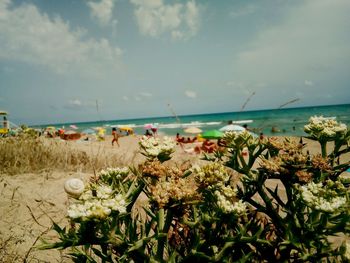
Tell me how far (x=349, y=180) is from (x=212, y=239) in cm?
107

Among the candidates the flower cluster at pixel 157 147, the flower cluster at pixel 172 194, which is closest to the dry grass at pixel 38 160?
Result: the flower cluster at pixel 157 147

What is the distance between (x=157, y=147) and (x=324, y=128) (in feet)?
4.55

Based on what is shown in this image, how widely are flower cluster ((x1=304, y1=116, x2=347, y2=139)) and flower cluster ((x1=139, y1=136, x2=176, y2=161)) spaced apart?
1.21 meters

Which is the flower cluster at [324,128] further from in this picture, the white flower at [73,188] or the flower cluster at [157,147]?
the white flower at [73,188]

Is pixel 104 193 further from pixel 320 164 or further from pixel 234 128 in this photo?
pixel 234 128

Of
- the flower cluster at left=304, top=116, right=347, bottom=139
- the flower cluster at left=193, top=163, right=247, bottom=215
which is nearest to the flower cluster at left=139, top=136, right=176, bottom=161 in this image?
the flower cluster at left=193, top=163, right=247, bottom=215

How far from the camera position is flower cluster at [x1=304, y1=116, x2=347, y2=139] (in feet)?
6.93

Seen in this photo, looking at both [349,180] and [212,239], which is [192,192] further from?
[349,180]

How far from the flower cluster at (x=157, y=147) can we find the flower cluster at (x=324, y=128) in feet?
3.98

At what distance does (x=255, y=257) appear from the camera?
1.97 meters

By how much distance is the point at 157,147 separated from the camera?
199cm

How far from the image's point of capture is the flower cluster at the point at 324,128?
2.11 meters

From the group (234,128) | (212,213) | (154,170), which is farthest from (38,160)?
(212,213)

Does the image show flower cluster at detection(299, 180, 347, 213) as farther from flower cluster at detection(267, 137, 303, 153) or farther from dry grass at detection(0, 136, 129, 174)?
dry grass at detection(0, 136, 129, 174)
